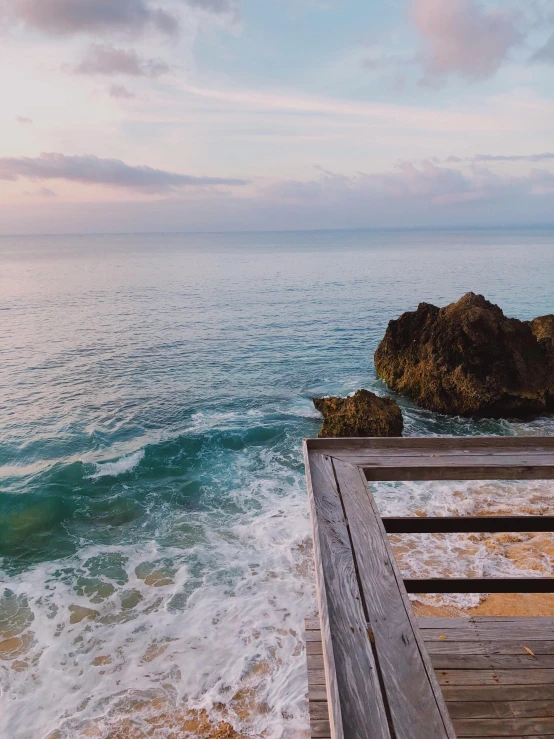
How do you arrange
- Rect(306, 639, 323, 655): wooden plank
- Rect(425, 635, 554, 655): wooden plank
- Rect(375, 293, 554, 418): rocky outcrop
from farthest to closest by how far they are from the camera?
Rect(375, 293, 554, 418): rocky outcrop < Rect(306, 639, 323, 655): wooden plank < Rect(425, 635, 554, 655): wooden plank

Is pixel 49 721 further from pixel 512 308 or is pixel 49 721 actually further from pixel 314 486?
pixel 512 308

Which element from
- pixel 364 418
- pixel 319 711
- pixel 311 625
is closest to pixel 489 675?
pixel 319 711

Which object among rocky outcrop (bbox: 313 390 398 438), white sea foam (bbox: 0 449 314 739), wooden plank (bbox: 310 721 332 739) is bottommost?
white sea foam (bbox: 0 449 314 739)

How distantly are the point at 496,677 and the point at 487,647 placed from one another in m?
0.22

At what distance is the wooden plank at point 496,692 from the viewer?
305 centimetres

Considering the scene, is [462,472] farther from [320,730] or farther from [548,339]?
[548,339]

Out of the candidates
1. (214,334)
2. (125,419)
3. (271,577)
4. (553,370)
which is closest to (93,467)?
(125,419)

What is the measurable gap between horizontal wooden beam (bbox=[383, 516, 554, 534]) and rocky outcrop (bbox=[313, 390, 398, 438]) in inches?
410

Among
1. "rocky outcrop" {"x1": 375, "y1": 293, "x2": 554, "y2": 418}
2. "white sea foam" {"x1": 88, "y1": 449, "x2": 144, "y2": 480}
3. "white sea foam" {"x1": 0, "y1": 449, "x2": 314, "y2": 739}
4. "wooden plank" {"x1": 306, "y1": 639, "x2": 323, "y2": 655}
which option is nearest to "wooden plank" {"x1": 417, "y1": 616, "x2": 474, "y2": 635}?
"wooden plank" {"x1": 306, "y1": 639, "x2": 323, "y2": 655}

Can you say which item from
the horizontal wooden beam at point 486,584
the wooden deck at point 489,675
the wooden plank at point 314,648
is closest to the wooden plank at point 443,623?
the wooden deck at point 489,675

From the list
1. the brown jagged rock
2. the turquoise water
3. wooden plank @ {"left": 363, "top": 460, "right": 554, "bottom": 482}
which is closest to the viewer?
wooden plank @ {"left": 363, "top": 460, "right": 554, "bottom": 482}

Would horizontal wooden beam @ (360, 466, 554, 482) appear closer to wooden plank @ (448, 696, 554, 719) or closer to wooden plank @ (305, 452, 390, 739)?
wooden plank @ (305, 452, 390, 739)

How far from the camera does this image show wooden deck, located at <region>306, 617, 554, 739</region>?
9.64 feet

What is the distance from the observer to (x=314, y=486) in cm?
279
